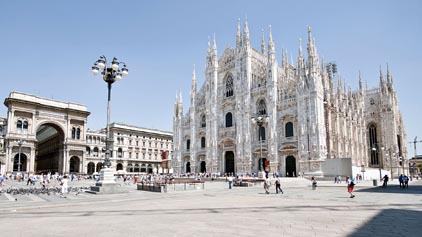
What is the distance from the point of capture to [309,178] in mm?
35656

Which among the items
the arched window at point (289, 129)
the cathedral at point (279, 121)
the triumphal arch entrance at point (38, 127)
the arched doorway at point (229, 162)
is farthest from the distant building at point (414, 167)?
the triumphal arch entrance at point (38, 127)

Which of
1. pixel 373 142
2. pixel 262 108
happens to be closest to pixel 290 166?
pixel 262 108

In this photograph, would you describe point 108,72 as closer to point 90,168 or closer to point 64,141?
point 64,141

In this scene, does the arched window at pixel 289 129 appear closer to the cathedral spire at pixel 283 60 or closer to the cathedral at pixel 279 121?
the cathedral at pixel 279 121

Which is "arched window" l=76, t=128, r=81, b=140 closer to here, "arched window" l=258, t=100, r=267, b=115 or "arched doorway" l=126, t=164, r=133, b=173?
"arched doorway" l=126, t=164, r=133, b=173

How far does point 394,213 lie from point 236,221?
18.3 feet

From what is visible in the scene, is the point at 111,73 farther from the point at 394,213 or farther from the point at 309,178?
the point at 309,178

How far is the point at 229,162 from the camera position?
4797cm

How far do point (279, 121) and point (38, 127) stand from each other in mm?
43814

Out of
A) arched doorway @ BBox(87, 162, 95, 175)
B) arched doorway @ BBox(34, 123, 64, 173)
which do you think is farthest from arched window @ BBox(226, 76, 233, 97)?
arched doorway @ BBox(87, 162, 95, 175)

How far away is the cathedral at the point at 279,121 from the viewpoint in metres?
37.9

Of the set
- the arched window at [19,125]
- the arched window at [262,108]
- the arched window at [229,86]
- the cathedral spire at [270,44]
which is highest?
the cathedral spire at [270,44]

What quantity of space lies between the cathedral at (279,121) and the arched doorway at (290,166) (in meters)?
0.14

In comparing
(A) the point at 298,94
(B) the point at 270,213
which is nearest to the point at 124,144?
(A) the point at 298,94
